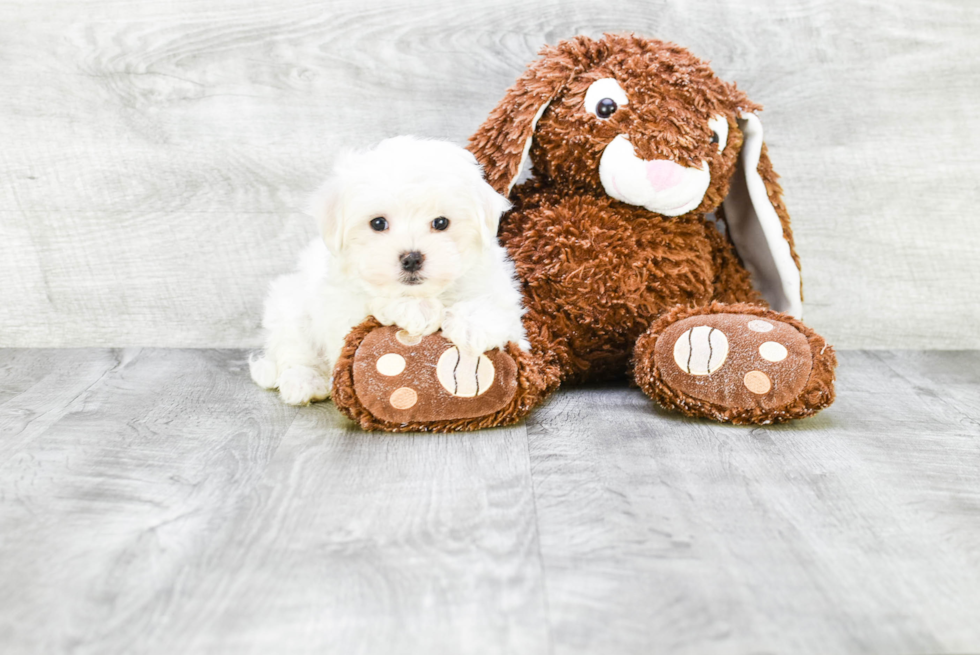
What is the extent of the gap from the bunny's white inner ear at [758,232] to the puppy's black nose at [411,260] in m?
0.70

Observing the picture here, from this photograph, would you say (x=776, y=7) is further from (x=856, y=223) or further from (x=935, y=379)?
(x=935, y=379)

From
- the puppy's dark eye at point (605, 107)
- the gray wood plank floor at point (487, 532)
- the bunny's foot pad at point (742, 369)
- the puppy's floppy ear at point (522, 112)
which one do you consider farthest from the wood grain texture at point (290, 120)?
the bunny's foot pad at point (742, 369)

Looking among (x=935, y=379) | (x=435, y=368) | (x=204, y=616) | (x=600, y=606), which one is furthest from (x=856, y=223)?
(x=204, y=616)

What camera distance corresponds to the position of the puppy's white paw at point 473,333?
1.30 m

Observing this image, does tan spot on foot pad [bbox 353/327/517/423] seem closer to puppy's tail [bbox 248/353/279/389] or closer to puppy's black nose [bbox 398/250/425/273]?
puppy's black nose [bbox 398/250/425/273]

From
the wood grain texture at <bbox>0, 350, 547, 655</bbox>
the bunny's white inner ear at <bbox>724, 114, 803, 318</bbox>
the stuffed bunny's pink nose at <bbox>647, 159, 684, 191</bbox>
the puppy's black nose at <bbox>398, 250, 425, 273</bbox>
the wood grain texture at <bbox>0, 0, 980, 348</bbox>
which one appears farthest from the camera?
the wood grain texture at <bbox>0, 0, 980, 348</bbox>

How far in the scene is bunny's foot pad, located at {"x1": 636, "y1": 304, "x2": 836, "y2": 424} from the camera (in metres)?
1.32

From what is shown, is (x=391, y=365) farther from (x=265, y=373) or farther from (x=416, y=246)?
(x=265, y=373)

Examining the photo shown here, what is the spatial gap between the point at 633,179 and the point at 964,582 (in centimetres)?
82

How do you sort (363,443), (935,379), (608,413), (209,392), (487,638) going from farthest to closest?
(935,379) < (209,392) < (608,413) < (363,443) < (487,638)

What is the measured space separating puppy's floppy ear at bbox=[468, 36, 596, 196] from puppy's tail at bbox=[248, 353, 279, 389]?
21.6 inches

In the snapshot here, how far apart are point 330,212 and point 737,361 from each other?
685mm

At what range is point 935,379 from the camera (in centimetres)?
172

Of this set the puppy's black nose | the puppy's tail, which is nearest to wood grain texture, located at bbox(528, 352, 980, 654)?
the puppy's black nose
